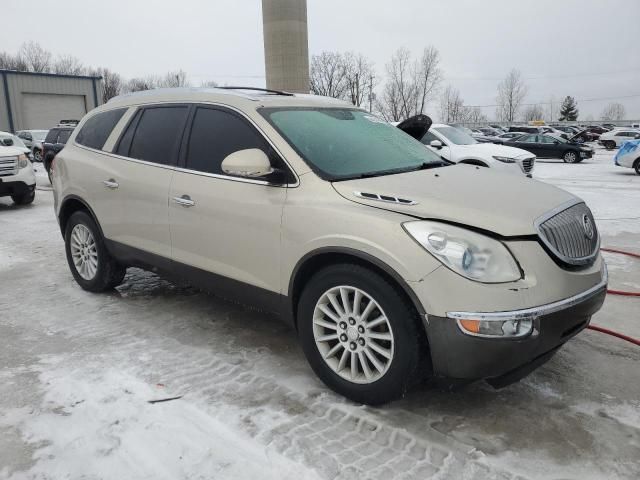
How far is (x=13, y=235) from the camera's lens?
8.38m

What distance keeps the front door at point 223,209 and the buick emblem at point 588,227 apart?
71.4 inches

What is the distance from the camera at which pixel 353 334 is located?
3.04m

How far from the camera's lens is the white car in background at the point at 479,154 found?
11539mm

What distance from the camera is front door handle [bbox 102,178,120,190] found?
4609mm

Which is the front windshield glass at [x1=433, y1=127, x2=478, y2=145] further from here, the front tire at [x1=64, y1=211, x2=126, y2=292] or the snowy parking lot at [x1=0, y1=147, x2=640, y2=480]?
the front tire at [x1=64, y1=211, x2=126, y2=292]

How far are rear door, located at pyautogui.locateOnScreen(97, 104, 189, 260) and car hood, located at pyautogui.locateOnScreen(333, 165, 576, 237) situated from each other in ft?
5.46

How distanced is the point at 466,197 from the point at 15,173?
1056cm

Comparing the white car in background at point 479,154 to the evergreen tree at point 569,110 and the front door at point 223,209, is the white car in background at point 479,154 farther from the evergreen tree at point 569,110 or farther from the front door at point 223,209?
the evergreen tree at point 569,110

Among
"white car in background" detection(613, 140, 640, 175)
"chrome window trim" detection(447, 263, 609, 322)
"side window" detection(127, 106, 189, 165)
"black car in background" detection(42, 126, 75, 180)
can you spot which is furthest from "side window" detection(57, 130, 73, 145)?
"white car in background" detection(613, 140, 640, 175)

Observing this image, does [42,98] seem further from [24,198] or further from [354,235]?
[354,235]

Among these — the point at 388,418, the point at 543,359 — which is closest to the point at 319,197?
the point at 388,418

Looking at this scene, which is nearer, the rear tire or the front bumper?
the front bumper

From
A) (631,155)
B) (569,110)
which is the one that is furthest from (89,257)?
(569,110)

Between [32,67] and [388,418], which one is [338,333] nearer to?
[388,418]
